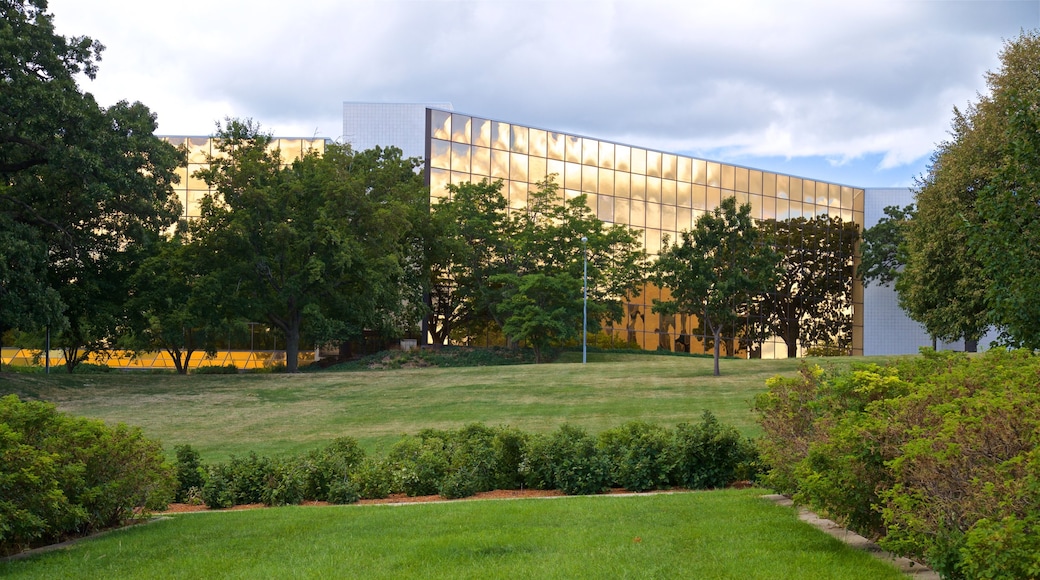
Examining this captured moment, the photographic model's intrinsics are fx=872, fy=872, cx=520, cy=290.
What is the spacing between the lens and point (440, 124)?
182ft

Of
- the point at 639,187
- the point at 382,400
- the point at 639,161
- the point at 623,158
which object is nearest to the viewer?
the point at 382,400

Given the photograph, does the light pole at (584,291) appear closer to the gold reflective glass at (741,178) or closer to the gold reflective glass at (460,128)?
the gold reflective glass at (460,128)

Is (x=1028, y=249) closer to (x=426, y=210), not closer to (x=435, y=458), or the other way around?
(x=435, y=458)

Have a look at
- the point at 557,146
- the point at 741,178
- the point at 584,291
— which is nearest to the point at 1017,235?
the point at 584,291

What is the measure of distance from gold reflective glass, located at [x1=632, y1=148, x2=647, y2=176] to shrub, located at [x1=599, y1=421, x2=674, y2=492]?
161 ft

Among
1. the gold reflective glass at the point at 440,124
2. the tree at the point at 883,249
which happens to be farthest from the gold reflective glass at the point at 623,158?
the tree at the point at 883,249

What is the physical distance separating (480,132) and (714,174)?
18142 millimetres

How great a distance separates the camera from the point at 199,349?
56.1 m

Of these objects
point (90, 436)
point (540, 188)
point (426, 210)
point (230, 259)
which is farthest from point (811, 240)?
point (90, 436)

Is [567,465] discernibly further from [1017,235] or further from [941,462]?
[941,462]

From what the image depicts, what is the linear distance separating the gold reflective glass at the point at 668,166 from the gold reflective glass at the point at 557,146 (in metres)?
7.72

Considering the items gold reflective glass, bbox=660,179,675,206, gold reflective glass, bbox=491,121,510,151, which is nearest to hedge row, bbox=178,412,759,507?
gold reflective glass, bbox=491,121,510,151

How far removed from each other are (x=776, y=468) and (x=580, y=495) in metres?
3.19

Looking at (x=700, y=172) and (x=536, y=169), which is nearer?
(x=536, y=169)
